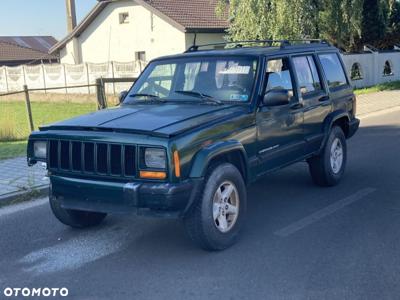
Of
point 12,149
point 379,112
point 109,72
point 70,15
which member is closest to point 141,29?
point 109,72

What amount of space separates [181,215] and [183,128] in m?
0.74

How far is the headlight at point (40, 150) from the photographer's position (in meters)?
5.19

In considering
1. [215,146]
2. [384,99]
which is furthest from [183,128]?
[384,99]

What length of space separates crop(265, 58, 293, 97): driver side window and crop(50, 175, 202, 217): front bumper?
1.74 metres

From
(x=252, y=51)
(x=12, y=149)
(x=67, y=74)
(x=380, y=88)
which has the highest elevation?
(x=252, y=51)

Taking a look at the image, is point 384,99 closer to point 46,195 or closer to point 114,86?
point 114,86

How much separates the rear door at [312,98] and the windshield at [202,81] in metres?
0.94

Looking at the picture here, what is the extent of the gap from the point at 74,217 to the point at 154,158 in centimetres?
157

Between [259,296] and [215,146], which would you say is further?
[215,146]

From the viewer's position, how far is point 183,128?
466 centimetres

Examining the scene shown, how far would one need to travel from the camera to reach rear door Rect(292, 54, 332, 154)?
6.49m

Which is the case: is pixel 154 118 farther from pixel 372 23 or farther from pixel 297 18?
pixel 372 23

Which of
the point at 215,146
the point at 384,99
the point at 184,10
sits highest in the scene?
the point at 184,10

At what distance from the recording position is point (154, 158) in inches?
179
